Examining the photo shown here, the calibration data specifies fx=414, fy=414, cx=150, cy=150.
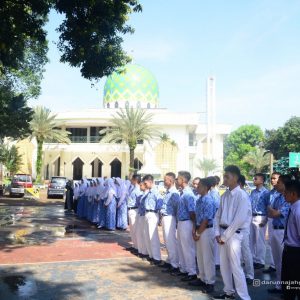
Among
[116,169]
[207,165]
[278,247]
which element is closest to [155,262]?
[278,247]

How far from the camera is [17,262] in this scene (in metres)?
7.70

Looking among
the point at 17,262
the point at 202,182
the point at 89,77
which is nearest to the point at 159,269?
the point at 202,182

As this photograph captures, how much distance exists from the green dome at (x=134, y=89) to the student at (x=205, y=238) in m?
37.6

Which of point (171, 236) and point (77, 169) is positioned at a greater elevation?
point (77, 169)

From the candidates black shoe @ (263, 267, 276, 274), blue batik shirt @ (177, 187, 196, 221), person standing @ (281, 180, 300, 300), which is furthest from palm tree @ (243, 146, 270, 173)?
person standing @ (281, 180, 300, 300)

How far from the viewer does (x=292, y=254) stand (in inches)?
188

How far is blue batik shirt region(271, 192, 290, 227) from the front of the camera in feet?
20.6

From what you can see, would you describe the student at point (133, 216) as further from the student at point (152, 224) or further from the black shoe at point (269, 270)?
the black shoe at point (269, 270)

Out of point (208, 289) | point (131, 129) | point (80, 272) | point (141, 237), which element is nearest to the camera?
point (208, 289)

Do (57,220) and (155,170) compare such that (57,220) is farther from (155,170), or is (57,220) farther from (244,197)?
(155,170)

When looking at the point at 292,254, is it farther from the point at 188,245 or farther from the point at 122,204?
the point at 122,204

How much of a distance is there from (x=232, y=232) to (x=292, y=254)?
0.80 meters

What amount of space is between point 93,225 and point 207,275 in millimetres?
8542

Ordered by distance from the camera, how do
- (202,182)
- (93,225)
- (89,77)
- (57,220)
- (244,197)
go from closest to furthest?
(244,197) → (202,182) → (89,77) → (93,225) → (57,220)
